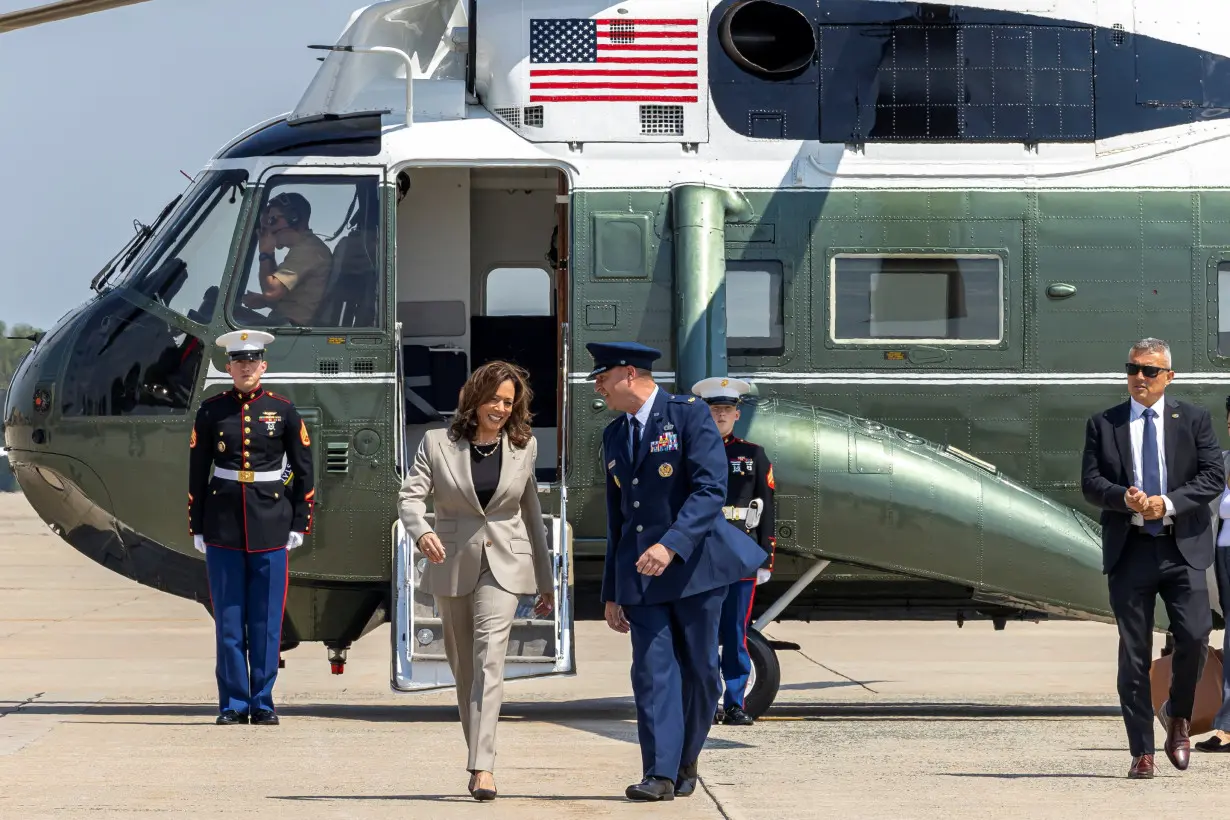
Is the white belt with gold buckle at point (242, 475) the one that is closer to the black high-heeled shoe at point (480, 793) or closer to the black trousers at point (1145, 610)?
the black high-heeled shoe at point (480, 793)

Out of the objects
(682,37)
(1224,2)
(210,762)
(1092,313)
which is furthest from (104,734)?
(1224,2)

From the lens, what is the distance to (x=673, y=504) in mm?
7117

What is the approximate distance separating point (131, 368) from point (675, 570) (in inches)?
161

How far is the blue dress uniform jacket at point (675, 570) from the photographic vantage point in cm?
699

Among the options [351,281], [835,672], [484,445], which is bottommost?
[835,672]

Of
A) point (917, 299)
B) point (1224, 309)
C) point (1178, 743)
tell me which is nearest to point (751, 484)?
point (917, 299)

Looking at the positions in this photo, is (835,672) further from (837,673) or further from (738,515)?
(738,515)

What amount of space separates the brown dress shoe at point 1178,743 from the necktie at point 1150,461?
97 centimetres

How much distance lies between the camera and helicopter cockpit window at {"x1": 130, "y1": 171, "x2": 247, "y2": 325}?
1002cm

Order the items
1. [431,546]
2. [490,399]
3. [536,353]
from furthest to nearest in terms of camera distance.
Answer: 1. [536,353]
2. [490,399]
3. [431,546]

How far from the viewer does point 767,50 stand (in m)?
10.2

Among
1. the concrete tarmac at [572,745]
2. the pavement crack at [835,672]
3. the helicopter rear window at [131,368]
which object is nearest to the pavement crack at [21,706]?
the concrete tarmac at [572,745]

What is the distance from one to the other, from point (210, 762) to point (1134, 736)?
12.5 feet

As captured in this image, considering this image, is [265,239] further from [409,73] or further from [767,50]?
[767,50]
